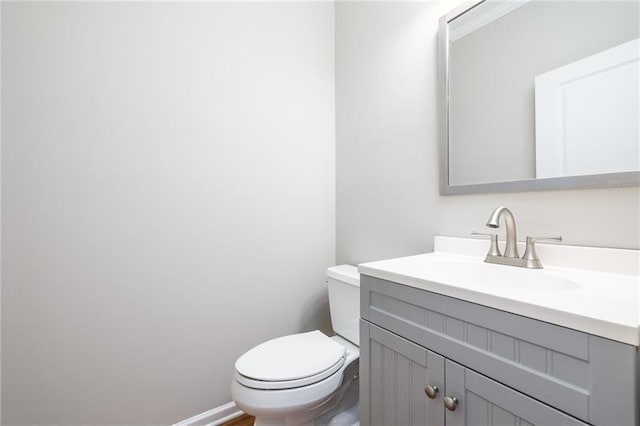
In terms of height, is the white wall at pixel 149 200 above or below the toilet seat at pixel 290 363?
above

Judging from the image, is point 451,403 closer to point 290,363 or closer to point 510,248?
point 510,248

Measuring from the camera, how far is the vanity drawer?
17.7 inches

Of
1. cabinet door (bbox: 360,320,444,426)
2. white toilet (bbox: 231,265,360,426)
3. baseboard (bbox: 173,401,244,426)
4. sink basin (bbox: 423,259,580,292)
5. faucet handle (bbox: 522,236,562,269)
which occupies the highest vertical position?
faucet handle (bbox: 522,236,562,269)

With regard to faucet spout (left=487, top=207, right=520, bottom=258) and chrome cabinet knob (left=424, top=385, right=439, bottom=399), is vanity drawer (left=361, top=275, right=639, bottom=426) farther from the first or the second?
faucet spout (left=487, top=207, right=520, bottom=258)

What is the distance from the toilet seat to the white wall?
334 mm

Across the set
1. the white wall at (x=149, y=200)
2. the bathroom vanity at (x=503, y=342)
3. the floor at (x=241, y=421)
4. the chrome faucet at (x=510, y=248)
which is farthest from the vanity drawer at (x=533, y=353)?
the floor at (x=241, y=421)

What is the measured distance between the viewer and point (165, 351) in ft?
4.09

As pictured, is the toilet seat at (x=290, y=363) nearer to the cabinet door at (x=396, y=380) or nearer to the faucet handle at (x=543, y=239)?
the cabinet door at (x=396, y=380)

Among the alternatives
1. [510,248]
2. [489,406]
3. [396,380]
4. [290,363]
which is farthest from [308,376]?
[510,248]

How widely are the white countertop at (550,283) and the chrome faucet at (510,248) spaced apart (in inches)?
0.9

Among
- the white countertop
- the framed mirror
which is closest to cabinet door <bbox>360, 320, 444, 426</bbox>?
the white countertop

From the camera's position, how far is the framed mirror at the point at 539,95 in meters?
0.77

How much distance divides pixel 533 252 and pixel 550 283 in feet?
0.40

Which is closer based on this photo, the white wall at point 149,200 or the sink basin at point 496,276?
the sink basin at point 496,276
